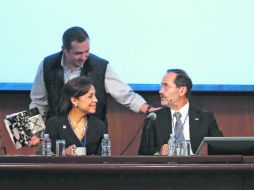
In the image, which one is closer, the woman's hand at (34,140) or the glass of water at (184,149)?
the glass of water at (184,149)

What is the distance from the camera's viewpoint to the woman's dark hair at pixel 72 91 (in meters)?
3.72

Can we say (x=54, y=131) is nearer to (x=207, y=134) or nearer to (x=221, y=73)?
(x=207, y=134)

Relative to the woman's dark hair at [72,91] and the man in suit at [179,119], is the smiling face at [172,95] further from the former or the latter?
the woman's dark hair at [72,91]

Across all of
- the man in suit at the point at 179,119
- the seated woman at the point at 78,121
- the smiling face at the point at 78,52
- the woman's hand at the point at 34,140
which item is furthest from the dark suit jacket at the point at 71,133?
the smiling face at the point at 78,52

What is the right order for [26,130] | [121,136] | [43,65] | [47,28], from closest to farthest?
1. [26,130]
2. [43,65]
3. [47,28]
4. [121,136]

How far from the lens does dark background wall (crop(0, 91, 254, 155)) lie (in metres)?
4.79

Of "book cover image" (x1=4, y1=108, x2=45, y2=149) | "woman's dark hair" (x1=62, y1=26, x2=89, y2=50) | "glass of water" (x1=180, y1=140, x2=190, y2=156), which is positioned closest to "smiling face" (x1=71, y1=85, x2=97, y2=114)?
"book cover image" (x1=4, y1=108, x2=45, y2=149)

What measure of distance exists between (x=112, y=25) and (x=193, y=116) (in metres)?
0.97

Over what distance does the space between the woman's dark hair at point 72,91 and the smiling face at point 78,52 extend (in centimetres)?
28

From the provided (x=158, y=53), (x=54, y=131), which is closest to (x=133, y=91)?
(x=158, y=53)

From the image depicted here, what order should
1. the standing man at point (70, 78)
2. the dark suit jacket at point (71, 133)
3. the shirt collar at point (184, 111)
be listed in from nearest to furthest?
the dark suit jacket at point (71, 133), the shirt collar at point (184, 111), the standing man at point (70, 78)

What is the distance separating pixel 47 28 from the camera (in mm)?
4555

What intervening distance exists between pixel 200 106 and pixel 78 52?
1.17 metres
